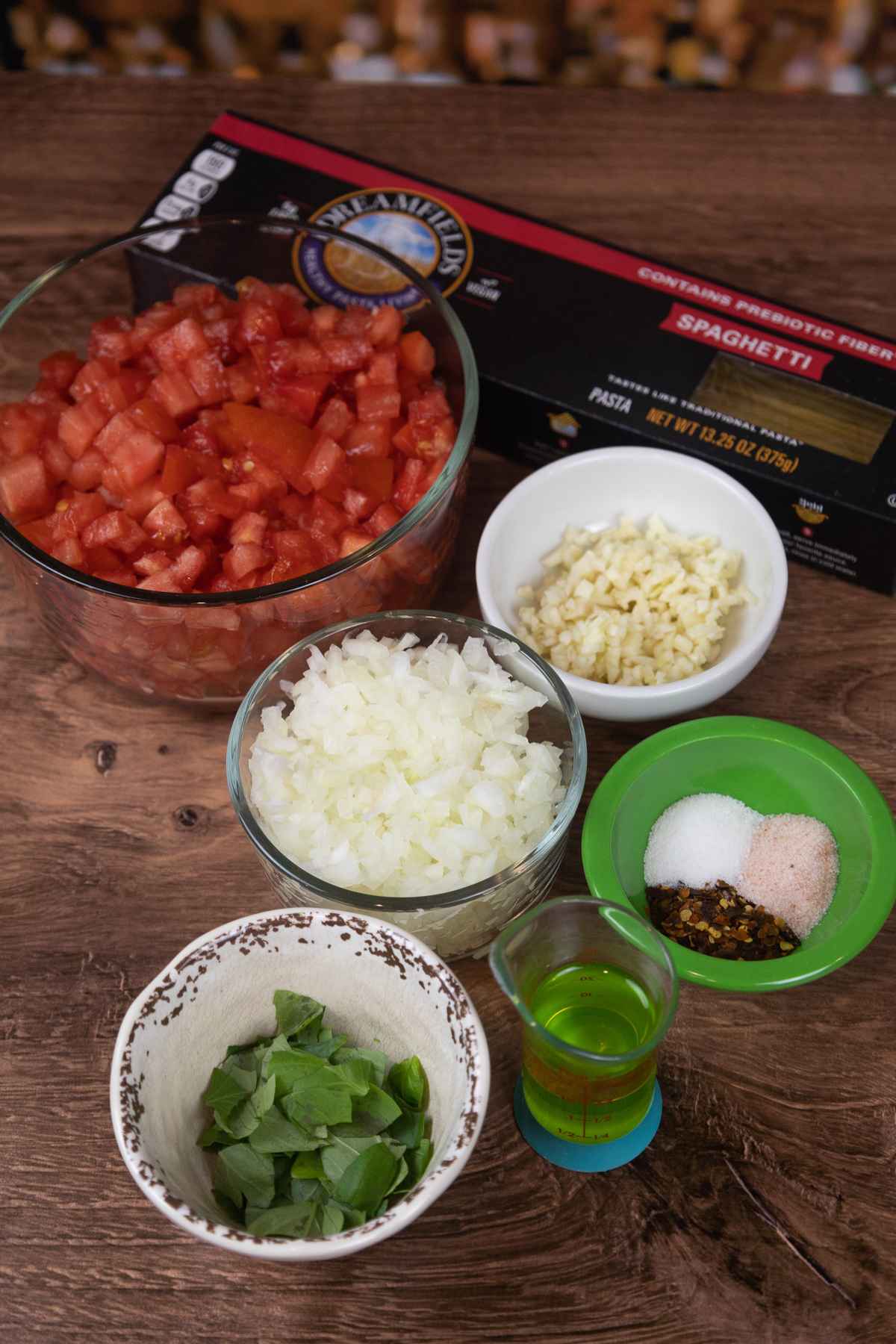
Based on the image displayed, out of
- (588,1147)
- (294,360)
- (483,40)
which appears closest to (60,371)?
(294,360)

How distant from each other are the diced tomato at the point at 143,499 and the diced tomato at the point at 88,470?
0.16 feet

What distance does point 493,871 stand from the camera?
4.32ft

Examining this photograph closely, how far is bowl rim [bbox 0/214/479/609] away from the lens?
1.42 meters

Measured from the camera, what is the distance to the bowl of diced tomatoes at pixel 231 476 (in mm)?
1485

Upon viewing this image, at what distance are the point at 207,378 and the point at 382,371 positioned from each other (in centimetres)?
20

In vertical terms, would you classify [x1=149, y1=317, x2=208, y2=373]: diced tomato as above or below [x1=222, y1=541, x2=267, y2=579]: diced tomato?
above

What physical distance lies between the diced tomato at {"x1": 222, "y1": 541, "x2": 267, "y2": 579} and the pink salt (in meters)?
0.60

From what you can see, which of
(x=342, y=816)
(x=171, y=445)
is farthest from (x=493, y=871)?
(x=171, y=445)

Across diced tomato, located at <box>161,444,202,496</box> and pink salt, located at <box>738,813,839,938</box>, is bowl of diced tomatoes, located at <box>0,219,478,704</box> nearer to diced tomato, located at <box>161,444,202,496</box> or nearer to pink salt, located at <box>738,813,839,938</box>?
diced tomato, located at <box>161,444,202,496</box>

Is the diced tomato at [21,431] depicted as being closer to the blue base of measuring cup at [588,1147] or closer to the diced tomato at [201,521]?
the diced tomato at [201,521]

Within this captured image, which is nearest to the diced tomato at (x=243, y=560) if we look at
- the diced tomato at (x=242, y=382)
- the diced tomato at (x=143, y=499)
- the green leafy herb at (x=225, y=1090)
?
the diced tomato at (x=143, y=499)

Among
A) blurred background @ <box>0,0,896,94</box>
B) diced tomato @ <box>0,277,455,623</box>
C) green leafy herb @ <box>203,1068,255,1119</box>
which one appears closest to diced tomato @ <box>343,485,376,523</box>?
diced tomato @ <box>0,277,455,623</box>

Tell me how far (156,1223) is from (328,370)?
937mm

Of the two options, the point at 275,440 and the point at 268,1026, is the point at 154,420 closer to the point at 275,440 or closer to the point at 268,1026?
the point at 275,440
